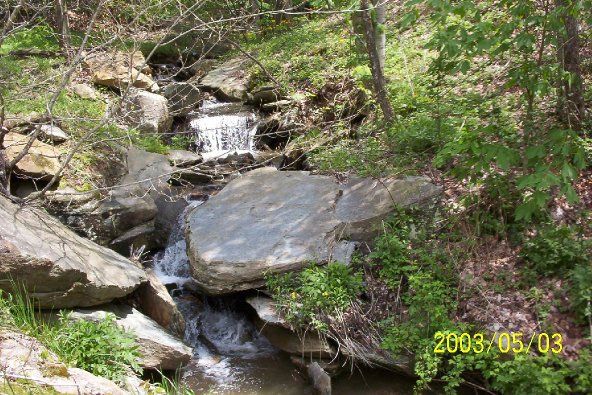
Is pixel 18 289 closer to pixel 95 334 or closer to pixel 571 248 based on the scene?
pixel 95 334

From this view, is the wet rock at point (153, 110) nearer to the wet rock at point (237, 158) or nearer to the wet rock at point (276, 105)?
the wet rock at point (237, 158)

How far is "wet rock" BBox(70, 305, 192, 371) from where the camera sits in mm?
4914

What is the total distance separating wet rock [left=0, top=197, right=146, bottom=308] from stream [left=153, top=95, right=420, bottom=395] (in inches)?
44.9

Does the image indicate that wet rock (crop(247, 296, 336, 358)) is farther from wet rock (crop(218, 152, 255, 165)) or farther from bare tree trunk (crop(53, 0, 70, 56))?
wet rock (crop(218, 152, 255, 165))

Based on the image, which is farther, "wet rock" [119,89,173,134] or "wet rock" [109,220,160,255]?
"wet rock" [119,89,173,134]

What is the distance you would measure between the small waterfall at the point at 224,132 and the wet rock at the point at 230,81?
24.0 inches

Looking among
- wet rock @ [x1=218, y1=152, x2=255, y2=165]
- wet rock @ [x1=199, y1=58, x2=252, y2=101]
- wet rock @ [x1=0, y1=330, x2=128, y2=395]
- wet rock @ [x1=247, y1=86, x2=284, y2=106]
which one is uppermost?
wet rock @ [x1=0, y1=330, x2=128, y2=395]

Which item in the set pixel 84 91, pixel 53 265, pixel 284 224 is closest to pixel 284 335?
pixel 284 224

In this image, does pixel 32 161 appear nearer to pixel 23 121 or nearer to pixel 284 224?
pixel 23 121

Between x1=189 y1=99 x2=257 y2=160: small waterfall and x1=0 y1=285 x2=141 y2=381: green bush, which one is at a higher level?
x1=0 y1=285 x2=141 y2=381: green bush

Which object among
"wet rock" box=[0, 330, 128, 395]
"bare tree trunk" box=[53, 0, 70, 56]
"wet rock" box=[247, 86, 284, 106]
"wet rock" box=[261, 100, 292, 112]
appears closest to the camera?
"wet rock" box=[0, 330, 128, 395]

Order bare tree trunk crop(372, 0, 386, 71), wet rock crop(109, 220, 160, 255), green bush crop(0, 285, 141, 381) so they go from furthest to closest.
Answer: bare tree trunk crop(372, 0, 386, 71)
wet rock crop(109, 220, 160, 255)
green bush crop(0, 285, 141, 381)

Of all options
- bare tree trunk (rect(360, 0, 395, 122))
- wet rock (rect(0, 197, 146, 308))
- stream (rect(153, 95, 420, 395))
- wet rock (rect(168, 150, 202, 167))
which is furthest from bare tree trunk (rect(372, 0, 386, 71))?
wet rock (rect(0, 197, 146, 308))

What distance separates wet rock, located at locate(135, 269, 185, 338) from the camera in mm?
5742
